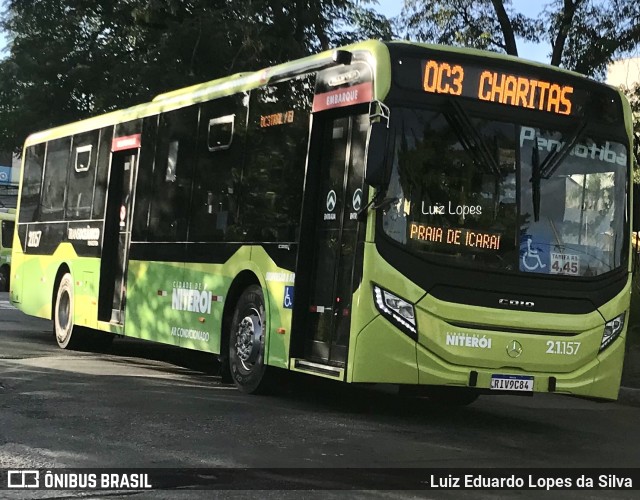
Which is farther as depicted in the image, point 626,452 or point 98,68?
point 98,68

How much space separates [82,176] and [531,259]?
341 inches

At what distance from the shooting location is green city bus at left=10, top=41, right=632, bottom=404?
9.38 m

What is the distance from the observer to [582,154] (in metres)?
10.1

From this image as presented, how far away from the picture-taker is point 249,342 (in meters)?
11.2

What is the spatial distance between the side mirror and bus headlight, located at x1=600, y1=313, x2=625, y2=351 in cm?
268

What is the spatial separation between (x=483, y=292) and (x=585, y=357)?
1.22 meters

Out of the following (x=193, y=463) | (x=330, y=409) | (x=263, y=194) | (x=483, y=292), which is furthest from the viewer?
(x=263, y=194)

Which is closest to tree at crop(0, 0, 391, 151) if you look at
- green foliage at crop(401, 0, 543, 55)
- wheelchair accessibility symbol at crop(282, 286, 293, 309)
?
green foliage at crop(401, 0, 543, 55)

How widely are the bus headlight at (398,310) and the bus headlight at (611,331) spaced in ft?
6.48

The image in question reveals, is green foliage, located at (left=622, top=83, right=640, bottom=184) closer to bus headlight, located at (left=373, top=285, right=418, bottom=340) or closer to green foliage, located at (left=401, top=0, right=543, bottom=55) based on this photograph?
green foliage, located at (left=401, top=0, right=543, bottom=55)

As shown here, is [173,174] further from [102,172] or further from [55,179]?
[55,179]

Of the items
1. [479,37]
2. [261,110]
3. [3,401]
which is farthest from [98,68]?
[3,401]

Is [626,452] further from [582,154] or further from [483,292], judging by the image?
[582,154]

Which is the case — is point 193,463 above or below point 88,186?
below
